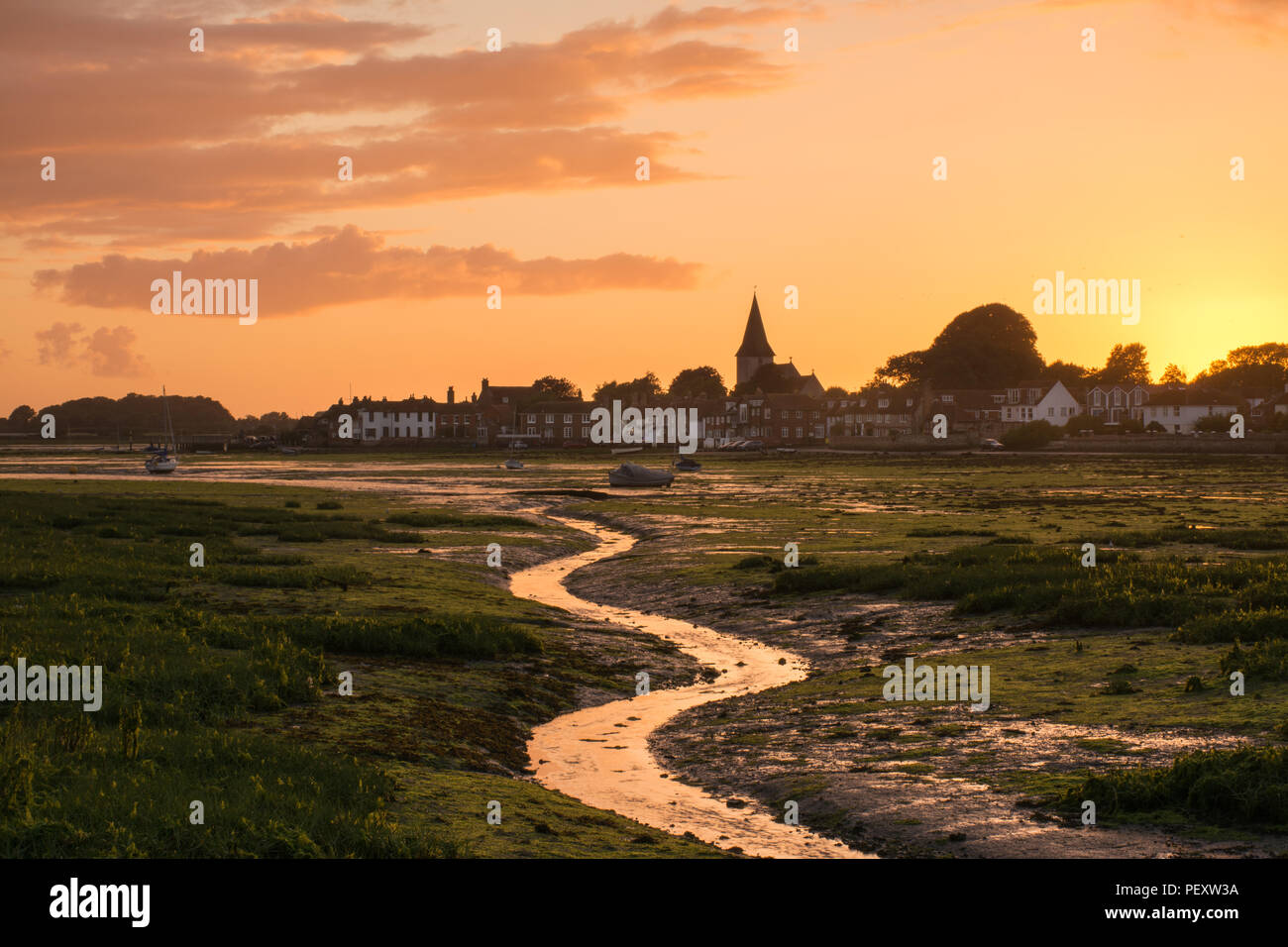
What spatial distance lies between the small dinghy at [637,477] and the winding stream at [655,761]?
59144 millimetres

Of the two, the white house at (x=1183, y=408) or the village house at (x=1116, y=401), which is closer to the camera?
the white house at (x=1183, y=408)

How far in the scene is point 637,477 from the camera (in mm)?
90625

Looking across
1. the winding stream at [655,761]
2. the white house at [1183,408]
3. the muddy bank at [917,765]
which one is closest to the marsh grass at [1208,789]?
A: the muddy bank at [917,765]

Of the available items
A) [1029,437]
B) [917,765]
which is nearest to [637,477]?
[917,765]

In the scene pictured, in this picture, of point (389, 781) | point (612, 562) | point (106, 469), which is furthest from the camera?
point (106, 469)

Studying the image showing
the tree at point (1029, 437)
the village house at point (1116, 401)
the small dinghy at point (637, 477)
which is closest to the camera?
the small dinghy at point (637, 477)

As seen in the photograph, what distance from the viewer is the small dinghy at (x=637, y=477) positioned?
90500 mm

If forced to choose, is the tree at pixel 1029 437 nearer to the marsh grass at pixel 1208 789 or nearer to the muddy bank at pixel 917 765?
the muddy bank at pixel 917 765

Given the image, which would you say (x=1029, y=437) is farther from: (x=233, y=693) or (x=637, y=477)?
(x=233, y=693)

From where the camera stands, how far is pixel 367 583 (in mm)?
33375
